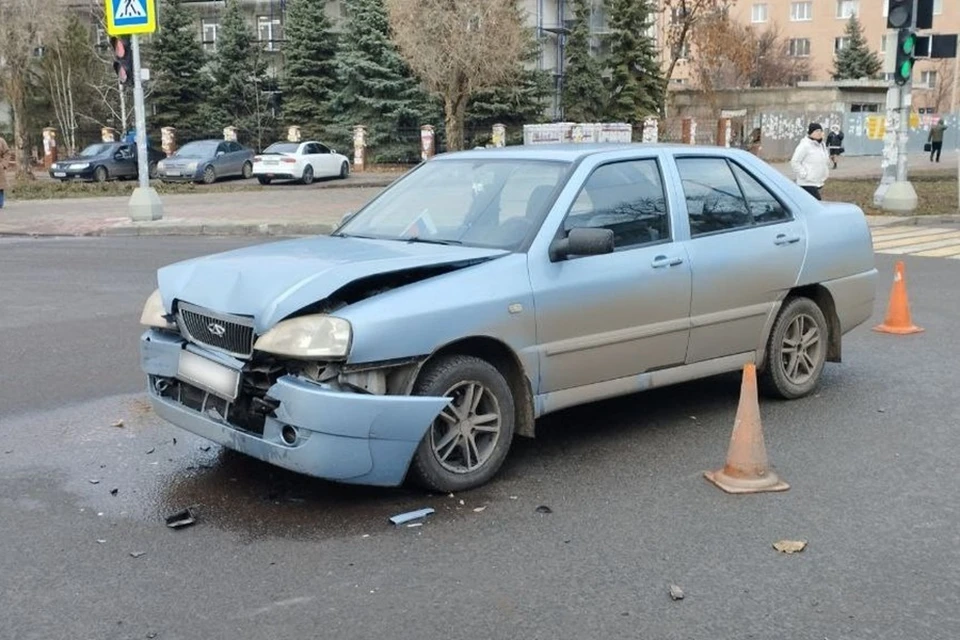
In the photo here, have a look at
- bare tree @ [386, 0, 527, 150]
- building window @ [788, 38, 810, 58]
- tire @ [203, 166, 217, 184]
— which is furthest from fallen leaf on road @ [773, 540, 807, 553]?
building window @ [788, 38, 810, 58]

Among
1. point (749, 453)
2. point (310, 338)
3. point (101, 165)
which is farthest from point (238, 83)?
point (749, 453)

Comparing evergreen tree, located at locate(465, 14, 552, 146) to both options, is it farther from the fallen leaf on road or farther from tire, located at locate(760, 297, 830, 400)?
the fallen leaf on road

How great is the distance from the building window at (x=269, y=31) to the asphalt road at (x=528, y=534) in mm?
49281

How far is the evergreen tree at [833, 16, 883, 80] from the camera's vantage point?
70.6 m

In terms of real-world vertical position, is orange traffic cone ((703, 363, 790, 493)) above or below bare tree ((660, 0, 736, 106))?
below

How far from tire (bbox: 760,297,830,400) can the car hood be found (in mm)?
2297

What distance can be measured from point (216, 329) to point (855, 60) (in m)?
73.2

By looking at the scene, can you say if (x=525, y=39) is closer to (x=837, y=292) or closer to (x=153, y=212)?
(x=153, y=212)

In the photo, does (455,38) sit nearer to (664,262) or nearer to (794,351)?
(794,351)

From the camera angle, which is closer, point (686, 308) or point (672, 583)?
point (672, 583)

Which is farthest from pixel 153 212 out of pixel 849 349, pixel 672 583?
pixel 672 583

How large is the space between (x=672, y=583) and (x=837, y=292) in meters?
3.52

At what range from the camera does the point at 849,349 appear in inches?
336

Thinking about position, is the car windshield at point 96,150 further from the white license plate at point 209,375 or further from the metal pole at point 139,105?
the white license plate at point 209,375
